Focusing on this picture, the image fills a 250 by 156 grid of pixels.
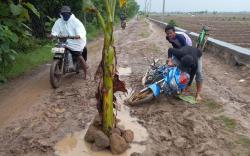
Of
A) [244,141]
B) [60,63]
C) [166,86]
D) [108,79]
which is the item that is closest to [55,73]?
[60,63]

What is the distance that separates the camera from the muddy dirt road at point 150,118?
17.0 ft

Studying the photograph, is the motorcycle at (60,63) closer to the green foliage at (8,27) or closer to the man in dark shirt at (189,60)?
the green foliage at (8,27)

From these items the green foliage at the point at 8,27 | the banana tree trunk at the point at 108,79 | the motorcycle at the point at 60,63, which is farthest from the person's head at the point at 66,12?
the banana tree trunk at the point at 108,79

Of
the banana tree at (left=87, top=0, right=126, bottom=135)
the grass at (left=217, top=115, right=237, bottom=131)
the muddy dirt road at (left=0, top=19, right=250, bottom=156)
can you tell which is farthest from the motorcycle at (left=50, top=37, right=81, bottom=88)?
the grass at (left=217, top=115, right=237, bottom=131)

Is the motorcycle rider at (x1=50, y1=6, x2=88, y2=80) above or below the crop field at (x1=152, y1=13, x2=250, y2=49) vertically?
above

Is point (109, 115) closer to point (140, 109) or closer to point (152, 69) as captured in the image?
point (140, 109)

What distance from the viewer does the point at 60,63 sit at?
853 cm

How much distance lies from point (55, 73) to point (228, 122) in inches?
155

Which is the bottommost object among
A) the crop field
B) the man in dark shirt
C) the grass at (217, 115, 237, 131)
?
the crop field

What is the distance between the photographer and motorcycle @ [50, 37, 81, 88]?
8227 mm

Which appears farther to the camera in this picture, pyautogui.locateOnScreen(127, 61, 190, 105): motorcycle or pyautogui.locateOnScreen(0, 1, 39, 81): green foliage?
pyautogui.locateOnScreen(0, 1, 39, 81): green foliage

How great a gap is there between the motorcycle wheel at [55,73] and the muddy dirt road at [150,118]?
0.17 metres

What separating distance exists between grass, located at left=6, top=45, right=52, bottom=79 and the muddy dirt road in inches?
30.8

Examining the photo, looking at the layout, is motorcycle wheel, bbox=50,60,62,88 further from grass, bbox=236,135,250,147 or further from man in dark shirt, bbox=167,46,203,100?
grass, bbox=236,135,250,147
